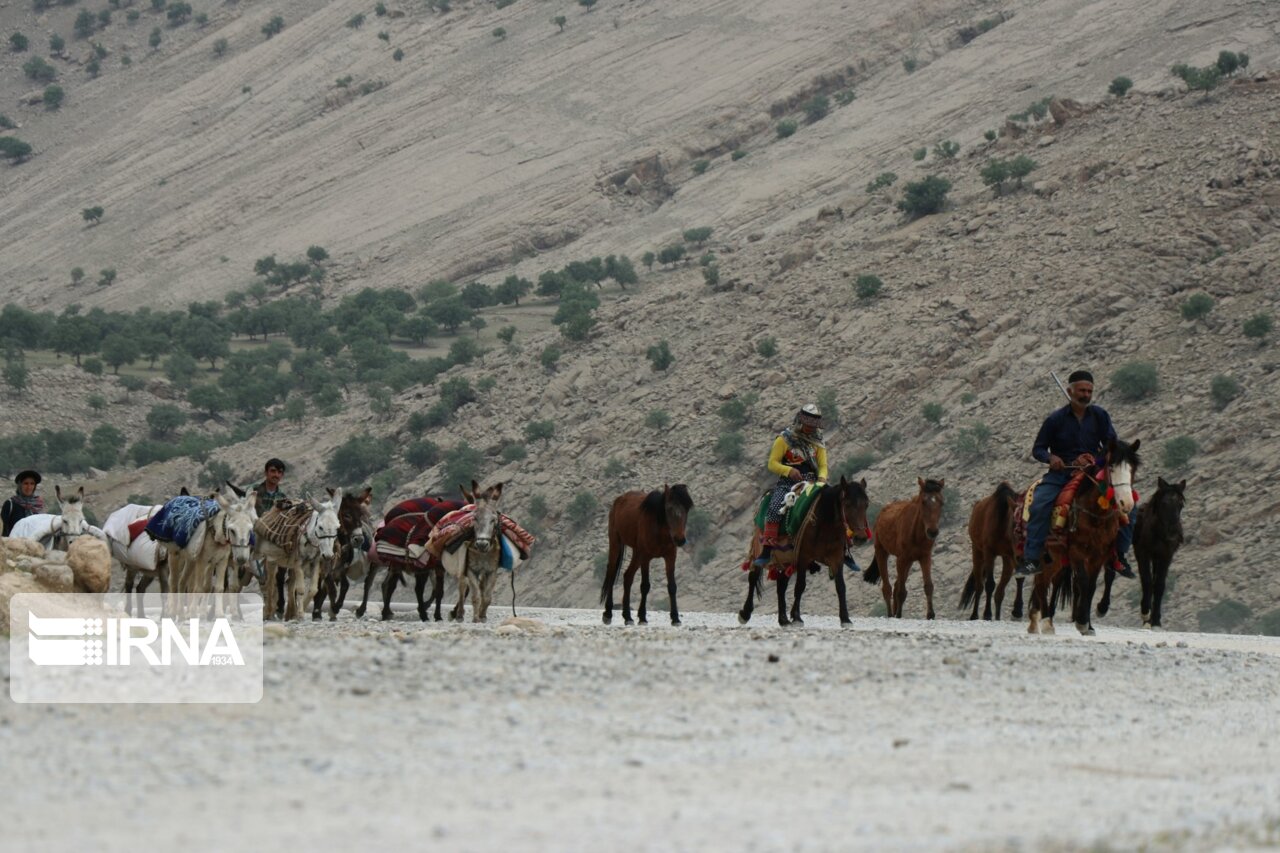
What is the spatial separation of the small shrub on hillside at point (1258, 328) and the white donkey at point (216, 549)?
29389mm

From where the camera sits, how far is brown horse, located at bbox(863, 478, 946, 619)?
955 inches

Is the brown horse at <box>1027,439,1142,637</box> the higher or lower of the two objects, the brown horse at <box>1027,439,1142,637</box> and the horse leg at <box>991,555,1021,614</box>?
the higher

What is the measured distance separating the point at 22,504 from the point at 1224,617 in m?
21.6

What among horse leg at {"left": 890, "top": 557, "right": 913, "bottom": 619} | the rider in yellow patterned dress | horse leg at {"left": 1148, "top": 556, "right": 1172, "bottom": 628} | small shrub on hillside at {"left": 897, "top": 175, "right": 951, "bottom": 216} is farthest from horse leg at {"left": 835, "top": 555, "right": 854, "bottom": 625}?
small shrub on hillside at {"left": 897, "top": 175, "right": 951, "bottom": 216}

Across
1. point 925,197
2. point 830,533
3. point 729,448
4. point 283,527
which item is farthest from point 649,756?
point 925,197

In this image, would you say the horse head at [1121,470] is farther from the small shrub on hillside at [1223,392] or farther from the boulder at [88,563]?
the small shrub on hillside at [1223,392]

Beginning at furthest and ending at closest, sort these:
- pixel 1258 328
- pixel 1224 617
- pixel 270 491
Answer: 1. pixel 1258 328
2. pixel 1224 617
3. pixel 270 491

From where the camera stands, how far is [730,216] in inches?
3007

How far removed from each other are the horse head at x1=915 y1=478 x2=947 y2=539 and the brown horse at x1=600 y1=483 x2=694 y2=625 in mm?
3388

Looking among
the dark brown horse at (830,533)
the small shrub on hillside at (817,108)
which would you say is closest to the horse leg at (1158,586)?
the dark brown horse at (830,533)

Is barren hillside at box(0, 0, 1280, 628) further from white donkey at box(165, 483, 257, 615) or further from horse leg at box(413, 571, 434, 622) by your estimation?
white donkey at box(165, 483, 257, 615)

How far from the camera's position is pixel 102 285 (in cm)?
9112

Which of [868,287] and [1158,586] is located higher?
[868,287]
